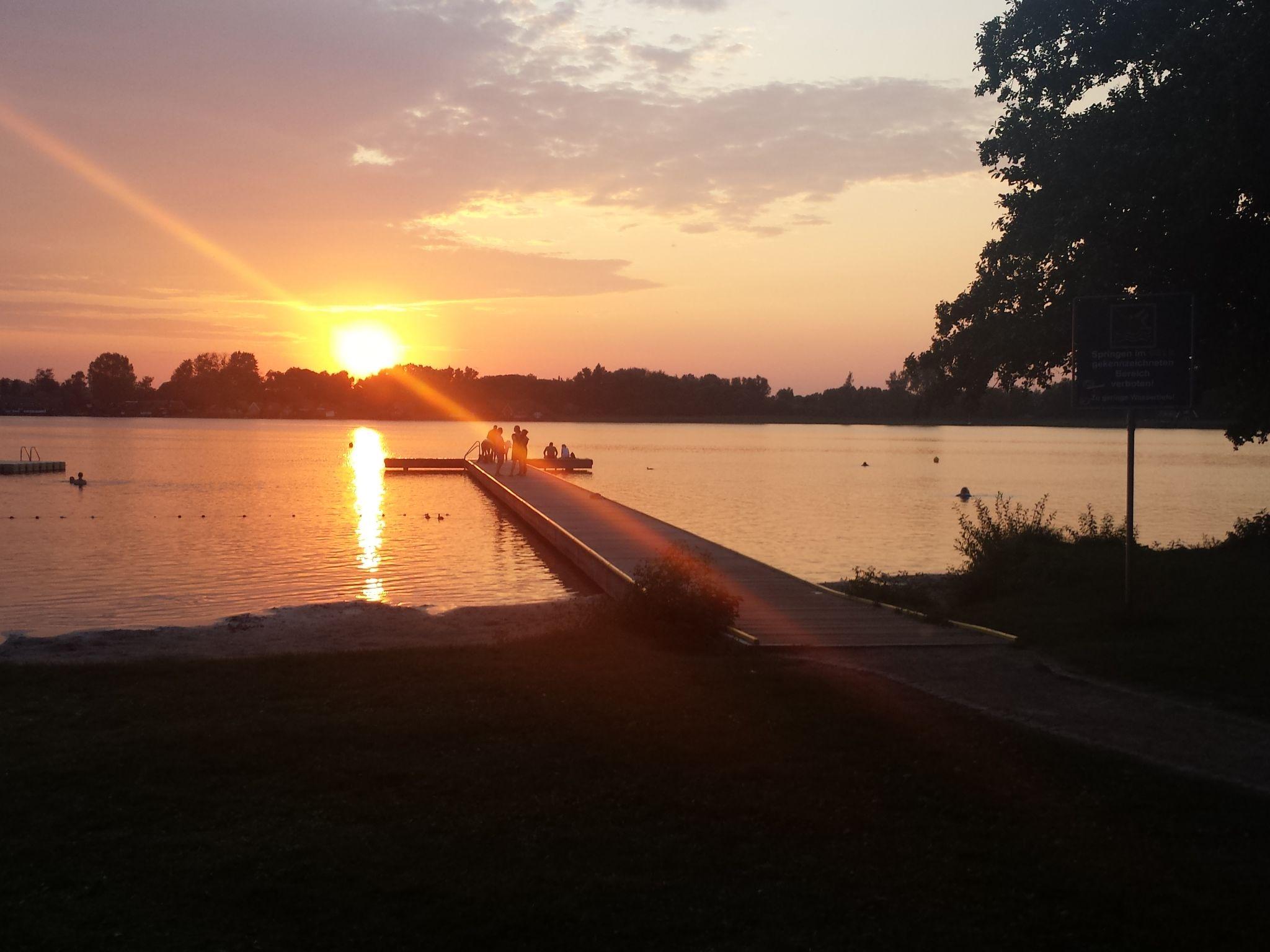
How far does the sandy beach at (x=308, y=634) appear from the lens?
36.0 ft

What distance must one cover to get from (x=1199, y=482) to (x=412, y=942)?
56065mm

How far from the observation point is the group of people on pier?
41000 millimetres

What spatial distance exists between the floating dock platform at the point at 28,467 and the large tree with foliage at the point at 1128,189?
134 ft

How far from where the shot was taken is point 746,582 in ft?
48.2

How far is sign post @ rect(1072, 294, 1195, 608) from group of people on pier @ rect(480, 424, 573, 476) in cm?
2982

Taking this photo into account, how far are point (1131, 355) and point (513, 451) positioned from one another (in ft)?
105

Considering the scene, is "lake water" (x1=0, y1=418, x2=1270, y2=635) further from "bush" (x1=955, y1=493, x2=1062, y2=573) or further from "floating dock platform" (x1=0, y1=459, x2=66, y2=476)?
"bush" (x1=955, y1=493, x2=1062, y2=573)

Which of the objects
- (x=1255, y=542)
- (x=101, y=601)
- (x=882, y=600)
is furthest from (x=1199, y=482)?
(x=101, y=601)

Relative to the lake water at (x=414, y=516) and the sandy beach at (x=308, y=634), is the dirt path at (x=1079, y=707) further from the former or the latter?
the lake water at (x=414, y=516)

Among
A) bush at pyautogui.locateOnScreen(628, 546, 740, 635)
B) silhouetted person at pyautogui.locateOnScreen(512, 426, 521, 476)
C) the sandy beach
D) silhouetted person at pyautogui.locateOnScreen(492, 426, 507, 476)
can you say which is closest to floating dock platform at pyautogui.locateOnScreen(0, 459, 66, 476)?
silhouetted person at pyautogui.locateOnScreen(492, 426, 507, 476)

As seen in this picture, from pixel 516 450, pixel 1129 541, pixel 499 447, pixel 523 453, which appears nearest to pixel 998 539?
pixel 1129 541

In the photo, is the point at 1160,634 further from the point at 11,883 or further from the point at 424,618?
the point at 11,883

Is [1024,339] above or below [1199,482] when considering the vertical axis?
above

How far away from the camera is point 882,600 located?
12.7m
